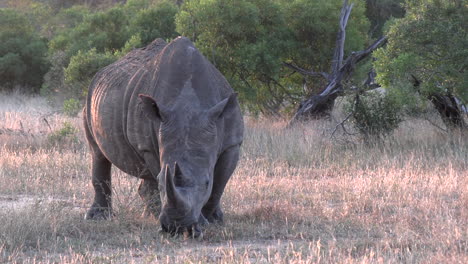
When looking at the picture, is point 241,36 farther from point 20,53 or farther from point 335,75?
point 20,53

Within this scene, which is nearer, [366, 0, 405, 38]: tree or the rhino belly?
the rhino belly

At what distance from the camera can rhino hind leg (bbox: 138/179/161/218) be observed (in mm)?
6859

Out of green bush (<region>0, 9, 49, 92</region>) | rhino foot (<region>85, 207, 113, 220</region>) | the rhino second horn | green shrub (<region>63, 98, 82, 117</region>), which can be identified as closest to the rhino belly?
rhino foot (<region>85, 207, 113, 220</region>)

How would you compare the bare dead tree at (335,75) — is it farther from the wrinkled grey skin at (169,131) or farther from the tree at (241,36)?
the wrinkled grey skin at (169,131)

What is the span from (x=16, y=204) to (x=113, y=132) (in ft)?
5.72

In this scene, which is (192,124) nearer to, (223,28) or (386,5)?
(223,28)

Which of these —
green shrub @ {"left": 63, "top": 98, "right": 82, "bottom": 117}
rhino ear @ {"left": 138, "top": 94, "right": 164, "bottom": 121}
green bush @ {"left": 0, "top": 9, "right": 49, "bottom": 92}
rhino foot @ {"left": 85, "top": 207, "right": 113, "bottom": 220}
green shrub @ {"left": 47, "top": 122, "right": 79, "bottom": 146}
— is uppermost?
rhino ear @ {"left": 138, "top": 94, "right": 164, "bottom": 121}

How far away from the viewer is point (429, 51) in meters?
11.1

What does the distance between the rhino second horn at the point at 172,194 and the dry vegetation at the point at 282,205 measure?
0.40 metres

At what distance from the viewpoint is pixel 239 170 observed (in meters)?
10.1

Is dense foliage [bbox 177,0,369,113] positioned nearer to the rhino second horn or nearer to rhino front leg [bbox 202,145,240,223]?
rhino front leg [bbox 202,145,240,223]

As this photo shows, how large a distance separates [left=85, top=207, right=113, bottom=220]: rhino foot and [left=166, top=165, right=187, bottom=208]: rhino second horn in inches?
85.7

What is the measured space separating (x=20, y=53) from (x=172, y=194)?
854 inches

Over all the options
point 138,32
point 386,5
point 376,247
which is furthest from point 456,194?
point 386,5
